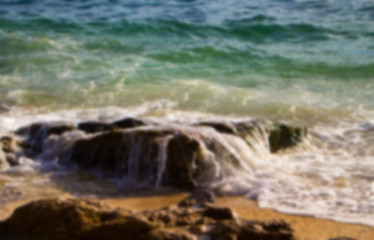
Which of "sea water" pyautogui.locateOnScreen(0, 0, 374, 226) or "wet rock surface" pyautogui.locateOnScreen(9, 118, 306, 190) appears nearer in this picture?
"wet rock surface" pyautogui.locateOnScreen(9, 118, 306, 190)

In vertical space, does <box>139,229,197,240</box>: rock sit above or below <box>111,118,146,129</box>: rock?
below

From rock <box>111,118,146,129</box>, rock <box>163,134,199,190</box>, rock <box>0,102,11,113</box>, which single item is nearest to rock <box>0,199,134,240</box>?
rock <box>163,134,199,190</box>

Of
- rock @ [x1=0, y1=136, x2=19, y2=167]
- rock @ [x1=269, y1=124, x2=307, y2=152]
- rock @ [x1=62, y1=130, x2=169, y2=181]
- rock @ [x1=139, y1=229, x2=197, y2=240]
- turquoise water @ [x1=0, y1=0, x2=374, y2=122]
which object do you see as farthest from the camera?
turquoise water @ [x1=0, y1=0, x2=374, y2=122]

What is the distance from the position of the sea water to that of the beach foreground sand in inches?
5.2

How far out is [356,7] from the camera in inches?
528

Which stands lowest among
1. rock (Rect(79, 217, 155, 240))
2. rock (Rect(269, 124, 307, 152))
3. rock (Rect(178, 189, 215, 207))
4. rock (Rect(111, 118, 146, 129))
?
rock (Rect(269, 124, 307, 152))

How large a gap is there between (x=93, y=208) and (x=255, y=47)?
841 cm

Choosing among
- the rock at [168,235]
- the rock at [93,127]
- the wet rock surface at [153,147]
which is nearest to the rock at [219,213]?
the rock at [168,235]

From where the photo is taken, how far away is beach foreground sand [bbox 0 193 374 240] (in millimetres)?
3303

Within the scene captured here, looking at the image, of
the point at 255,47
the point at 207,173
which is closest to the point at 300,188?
the point at 207,173

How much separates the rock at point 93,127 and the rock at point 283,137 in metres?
1.59

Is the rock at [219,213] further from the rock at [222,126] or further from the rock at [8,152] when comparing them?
the rock at [8,152]

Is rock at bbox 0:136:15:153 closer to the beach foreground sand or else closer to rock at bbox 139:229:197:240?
the beach foreground sand

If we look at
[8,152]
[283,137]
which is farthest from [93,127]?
[283,137]
